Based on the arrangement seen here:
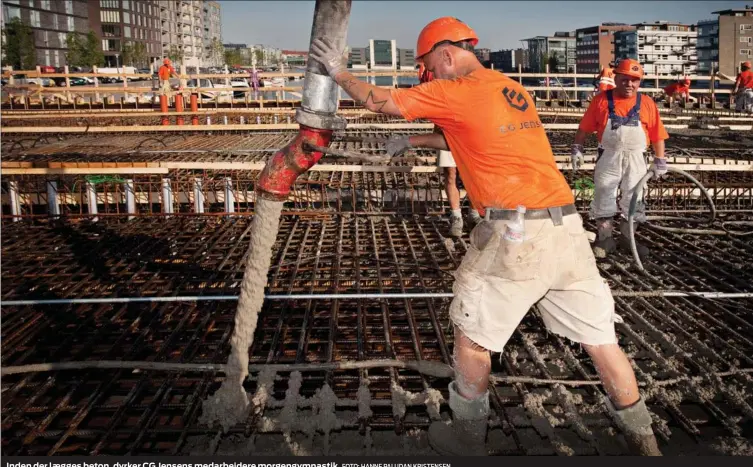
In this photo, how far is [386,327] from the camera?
4277 millimetres

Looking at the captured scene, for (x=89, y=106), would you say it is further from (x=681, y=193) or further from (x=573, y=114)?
(x=681, y=193)

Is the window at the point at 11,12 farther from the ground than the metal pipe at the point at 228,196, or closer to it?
farther from the ground

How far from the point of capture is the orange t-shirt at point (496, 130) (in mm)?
2748

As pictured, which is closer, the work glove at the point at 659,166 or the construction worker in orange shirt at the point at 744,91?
the work glove at the point at 659,166

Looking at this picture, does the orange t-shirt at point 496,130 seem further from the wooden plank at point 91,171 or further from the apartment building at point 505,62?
the apartment building at point 505,62

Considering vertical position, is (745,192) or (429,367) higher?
(745,192)

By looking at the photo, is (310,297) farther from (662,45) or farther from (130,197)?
(662,45)

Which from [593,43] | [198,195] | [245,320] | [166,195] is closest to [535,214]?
[245,320]

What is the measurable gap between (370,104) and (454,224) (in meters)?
3.87

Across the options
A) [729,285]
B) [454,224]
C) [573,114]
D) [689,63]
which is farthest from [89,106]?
[689,63]

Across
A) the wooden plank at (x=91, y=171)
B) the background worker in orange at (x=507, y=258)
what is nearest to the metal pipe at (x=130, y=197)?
the wooden plank at (x=91, y=171)

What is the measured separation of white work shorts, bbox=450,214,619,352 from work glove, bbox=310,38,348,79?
1.05 metres

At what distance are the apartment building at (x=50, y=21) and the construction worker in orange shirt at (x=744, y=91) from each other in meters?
75.6

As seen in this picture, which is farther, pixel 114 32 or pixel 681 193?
pixel 114 32
